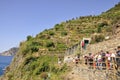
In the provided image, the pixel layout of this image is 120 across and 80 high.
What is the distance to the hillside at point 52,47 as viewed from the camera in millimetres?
35125

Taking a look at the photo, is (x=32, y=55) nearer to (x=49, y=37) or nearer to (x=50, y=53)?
(x=50, y=53)

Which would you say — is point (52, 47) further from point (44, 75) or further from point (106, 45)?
point (106, 45)

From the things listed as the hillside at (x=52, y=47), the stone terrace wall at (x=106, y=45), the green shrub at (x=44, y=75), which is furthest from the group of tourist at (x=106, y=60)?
the green shrub at (x=44, y=75)

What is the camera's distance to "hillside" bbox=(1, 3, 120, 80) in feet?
115

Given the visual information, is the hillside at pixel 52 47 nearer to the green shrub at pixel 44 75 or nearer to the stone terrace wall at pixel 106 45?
the green shrub at pixel 44 75

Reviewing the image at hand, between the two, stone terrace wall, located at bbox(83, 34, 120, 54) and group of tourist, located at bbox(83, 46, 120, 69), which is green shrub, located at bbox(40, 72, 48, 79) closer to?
stone terrace wall, located at bbox(83, 34, 120, 54)

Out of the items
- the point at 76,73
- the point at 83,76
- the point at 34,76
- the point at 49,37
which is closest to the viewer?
the point at 83,76

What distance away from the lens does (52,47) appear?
46250 mm

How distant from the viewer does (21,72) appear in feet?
138

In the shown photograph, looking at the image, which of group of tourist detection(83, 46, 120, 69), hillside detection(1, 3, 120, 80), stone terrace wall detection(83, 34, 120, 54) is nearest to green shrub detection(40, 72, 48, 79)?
hillside detection(1, 3, 120, 80)

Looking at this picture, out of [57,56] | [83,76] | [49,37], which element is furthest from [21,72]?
[83,76]

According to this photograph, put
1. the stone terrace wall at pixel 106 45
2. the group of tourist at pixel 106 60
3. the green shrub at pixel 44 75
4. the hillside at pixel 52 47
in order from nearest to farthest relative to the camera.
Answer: the group of tourist at pixel 106 60, the stone terrace wall at pixel 106 45, the green shrub at pixel 44 75, the hillside at pixel 52 47

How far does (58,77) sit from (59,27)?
103 feet

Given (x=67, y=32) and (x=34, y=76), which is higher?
(x=67, y=32)
